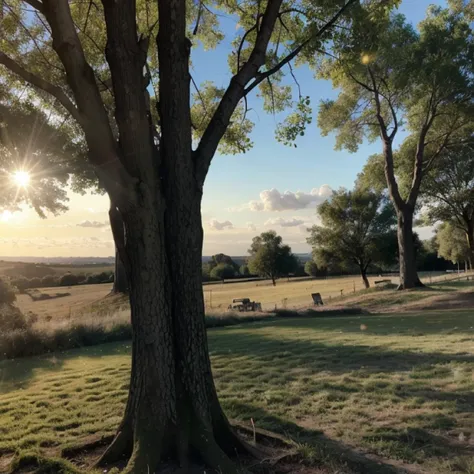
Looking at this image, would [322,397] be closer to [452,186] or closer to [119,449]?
[119,449]

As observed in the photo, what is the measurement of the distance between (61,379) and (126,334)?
6.52 meters

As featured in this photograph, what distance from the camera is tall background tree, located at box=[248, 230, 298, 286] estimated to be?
65.4 metres

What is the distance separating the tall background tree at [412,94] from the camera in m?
19.7

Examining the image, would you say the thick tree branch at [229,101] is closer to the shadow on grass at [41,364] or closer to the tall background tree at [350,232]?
the shadow on grass at [41,364]

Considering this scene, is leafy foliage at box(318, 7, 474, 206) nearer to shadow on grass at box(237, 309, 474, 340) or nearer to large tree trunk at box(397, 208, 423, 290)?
large tree trunk at box(397, 208, 423, 290)

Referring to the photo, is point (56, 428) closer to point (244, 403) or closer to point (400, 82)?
point (244, 403)

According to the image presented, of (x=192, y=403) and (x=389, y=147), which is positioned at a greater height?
(x=389, y=147)

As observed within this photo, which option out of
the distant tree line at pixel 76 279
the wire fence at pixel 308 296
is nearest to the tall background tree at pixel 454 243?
the wire fence at pixel 308 296

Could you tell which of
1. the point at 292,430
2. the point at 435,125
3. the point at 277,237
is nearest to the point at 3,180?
the point at 292,430

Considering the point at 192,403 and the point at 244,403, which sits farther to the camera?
the point at 244,403

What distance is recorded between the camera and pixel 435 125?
23828mm

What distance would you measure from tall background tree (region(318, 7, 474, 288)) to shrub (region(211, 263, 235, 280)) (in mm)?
56945

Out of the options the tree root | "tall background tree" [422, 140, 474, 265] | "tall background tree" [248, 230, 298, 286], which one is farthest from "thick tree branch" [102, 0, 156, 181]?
"tall background tree" [248, 230, 298, 286]

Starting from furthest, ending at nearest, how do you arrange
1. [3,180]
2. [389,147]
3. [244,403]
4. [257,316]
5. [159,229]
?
[389,147] → [257,316] → [3,180] → [244,403] → [159,229]
